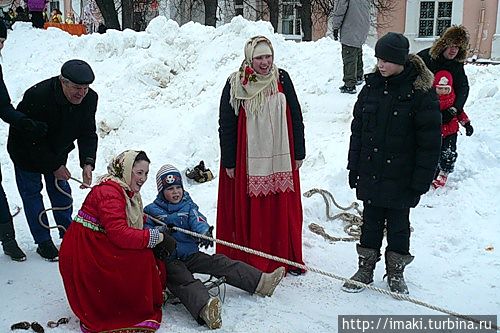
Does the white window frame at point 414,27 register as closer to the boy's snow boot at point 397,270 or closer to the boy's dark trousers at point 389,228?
the boy's dark trousers at point 389,228

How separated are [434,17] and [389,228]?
1908 cm

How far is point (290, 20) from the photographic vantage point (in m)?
23.4

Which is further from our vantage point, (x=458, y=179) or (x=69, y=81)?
(x=458, y=179)

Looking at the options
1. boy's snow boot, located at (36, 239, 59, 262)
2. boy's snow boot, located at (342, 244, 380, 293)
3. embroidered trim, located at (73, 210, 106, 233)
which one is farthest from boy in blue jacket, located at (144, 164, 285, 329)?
boy's snow boot, located at (36, 239, 59, 262)

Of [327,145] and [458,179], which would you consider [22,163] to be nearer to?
[327,145]

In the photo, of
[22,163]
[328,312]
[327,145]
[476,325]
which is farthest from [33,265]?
[327,145]

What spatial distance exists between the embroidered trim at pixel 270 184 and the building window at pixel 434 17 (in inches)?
738

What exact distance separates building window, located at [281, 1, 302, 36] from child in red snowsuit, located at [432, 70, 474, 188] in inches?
707

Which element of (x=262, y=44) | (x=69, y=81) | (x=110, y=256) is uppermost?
(x=262, y=44)

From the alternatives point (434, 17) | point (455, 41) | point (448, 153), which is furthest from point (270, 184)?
point (434, 17)

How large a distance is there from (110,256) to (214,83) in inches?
228

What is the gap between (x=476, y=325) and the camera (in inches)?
133

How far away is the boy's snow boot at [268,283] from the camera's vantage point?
3672 millimetres

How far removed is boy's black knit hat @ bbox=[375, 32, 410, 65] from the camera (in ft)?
11.5
